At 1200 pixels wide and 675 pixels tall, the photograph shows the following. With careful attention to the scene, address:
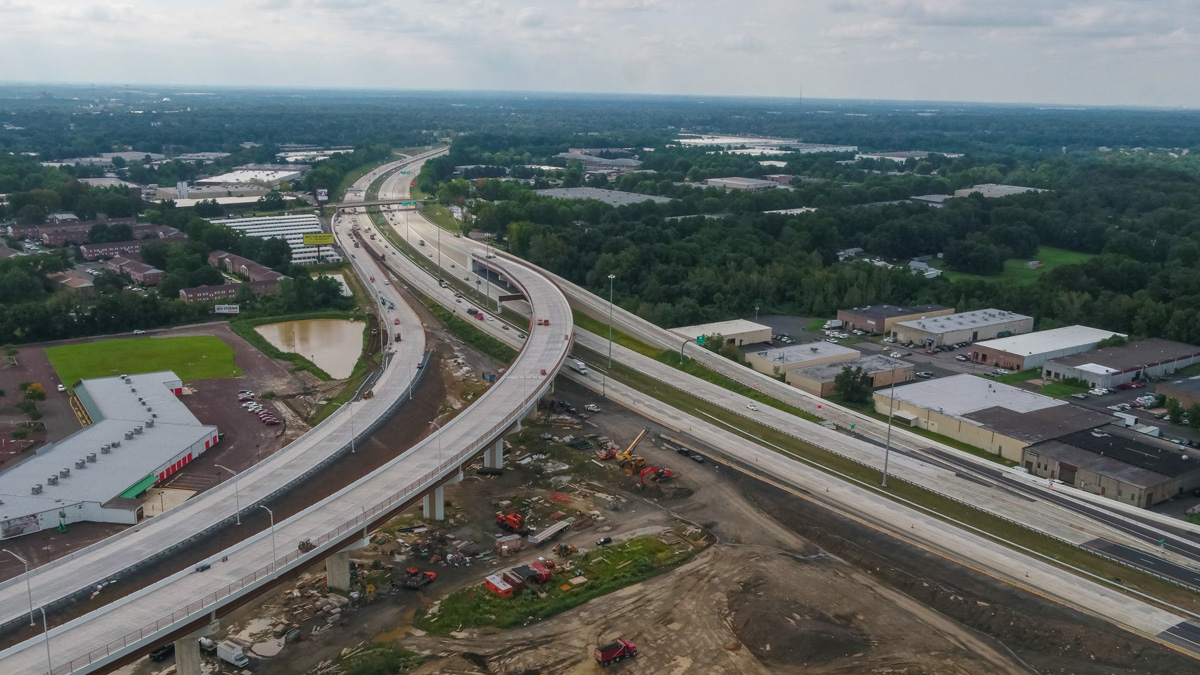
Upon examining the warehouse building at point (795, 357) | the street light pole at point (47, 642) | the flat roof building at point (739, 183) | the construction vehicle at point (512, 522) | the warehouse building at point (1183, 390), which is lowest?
the construction vehicle at point (512, 522)

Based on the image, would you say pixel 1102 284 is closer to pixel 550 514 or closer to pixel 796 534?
pixel 796 534

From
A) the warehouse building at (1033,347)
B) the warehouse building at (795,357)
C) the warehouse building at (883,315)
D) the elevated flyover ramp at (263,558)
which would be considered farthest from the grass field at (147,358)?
the warehouse building at (1033,347)

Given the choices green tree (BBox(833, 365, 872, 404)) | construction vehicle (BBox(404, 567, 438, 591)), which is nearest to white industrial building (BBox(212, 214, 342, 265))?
green tree (BBox(833, 365, 872, 404))

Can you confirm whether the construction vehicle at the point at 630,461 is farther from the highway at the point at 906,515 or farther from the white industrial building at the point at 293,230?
the white industrial building at the point at 293,230

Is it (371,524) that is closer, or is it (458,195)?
(371,524)

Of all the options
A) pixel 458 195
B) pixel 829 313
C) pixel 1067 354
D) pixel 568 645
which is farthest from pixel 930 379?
pixel 458 195
